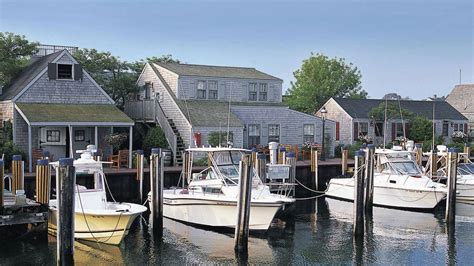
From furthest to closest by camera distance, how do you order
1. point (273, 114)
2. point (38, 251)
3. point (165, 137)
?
point (273, 114) → point (165, 137) → point (38, 251)

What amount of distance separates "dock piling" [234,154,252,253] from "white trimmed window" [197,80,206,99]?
21.9 m

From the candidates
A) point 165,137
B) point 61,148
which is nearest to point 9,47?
point 61,148

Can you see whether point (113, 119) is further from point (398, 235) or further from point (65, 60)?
point (398, 235)

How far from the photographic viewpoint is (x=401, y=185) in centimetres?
2864

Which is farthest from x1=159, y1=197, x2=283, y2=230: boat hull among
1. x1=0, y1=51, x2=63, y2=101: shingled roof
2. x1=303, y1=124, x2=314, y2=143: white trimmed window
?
x1=303, y1=124, x2=314, y2=143: white trimmed window

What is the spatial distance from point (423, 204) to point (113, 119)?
16.8 metres

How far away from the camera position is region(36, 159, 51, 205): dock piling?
66.5ft

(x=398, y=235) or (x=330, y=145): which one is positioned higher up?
(x=330, y=145)

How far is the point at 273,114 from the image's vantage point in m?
41.3

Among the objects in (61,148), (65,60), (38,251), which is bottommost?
(38,251)

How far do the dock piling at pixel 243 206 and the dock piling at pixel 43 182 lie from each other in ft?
21.9

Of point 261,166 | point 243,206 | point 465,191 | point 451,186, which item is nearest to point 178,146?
point 261,166

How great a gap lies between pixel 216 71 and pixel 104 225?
24015mm

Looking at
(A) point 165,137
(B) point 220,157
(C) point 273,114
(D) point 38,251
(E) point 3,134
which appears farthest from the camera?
(C) point 273,114
